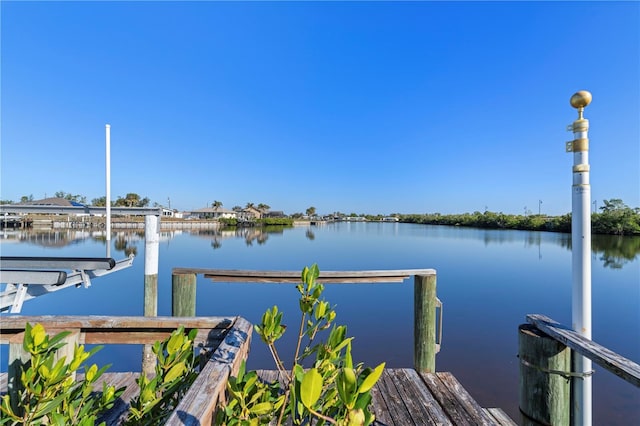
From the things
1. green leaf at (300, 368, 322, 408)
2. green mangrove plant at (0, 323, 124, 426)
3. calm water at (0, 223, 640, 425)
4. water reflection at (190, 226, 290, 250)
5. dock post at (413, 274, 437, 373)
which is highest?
green leaf at (300, 368, 322, 408)

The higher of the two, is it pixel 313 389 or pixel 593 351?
pixel 313 389

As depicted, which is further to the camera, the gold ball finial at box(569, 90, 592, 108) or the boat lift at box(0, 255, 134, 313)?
the boat lift at box(0, 255, 134, 313)

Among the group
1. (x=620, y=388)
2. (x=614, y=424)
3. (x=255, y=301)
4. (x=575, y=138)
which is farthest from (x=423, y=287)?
(x=255, y=301)

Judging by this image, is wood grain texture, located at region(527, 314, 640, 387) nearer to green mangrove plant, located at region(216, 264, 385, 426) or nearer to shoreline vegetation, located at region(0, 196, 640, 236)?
green mangrove plant, located at region(216, 264, 385, 426)

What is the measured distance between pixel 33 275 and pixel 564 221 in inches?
1962

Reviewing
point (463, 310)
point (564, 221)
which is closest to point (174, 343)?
point (463, 310)

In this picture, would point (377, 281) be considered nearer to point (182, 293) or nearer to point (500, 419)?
point (500, 419)

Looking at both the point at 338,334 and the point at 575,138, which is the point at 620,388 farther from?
the point at 338,334

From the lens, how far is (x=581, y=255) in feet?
5.12

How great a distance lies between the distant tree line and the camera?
31.6 meters

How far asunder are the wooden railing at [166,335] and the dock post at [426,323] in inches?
66.8

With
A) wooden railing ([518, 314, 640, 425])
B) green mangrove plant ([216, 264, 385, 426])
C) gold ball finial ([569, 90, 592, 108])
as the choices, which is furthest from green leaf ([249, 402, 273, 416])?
gold ball finial ([569, 90, 592, 108])

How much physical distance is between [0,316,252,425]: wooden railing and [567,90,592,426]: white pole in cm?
176

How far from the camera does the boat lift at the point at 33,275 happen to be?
239cm
